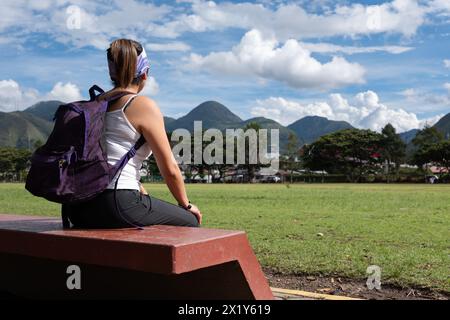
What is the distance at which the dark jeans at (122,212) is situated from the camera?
3.14 metres

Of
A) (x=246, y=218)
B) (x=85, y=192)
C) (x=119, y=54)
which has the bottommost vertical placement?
(x=246, y=218)

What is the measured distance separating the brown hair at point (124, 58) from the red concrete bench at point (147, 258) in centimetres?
92

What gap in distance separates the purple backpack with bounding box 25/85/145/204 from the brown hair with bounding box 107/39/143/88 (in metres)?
0.25

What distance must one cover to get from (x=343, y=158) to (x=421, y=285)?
238 feet

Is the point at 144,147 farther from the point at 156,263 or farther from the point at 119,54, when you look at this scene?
the point at 156,263

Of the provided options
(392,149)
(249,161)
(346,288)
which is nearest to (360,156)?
(392,149)

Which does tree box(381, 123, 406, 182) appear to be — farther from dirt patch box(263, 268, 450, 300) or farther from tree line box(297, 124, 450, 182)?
dirt patch box(263, 268, 450, 300)

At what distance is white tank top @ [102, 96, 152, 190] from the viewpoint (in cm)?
314

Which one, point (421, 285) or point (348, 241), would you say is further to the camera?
point (348, 241)

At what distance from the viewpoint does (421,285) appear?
480cm

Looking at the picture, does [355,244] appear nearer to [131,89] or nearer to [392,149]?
[131,89]

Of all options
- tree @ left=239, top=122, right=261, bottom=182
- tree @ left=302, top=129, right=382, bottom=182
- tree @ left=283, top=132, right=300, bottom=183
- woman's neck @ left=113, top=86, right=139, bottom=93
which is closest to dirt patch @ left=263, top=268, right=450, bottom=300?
woman's neck @ left=113, top=86, right=139, bottom=93
